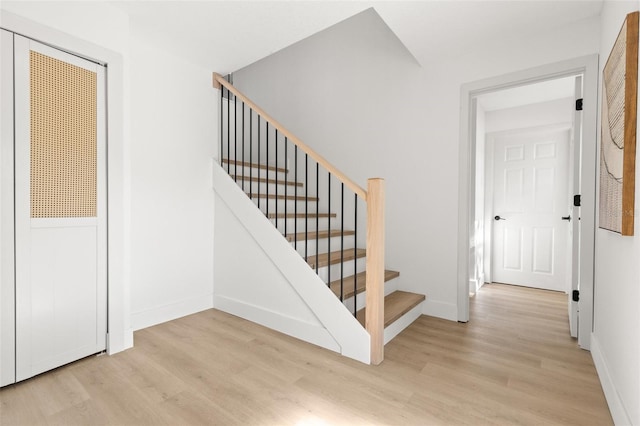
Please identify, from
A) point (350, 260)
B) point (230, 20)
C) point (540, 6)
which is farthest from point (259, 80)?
point (540, 6)

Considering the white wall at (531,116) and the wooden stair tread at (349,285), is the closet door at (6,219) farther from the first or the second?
the white wall at (531,116)

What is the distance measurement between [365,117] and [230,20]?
5.13 feet

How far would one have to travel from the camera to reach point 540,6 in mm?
2107

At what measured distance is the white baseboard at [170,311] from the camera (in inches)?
101

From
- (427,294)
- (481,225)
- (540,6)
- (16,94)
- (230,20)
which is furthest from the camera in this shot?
(481,225)

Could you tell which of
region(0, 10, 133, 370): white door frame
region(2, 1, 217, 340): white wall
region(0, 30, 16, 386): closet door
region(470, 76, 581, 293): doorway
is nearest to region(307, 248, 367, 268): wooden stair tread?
region(2, 1, 217, 340): white wall

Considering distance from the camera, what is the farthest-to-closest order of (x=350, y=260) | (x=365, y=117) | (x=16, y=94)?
(x=365, y=117) < (x=350, y=260) < (x=16, y=94)

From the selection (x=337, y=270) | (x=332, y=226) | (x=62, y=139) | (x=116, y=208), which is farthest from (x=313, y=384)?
(x=62, y=139)

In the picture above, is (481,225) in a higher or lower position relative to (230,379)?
higher

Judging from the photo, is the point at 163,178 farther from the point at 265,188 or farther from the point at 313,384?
the point at 313,384

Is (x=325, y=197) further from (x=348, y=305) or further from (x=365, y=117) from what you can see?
(x=348, y=305)

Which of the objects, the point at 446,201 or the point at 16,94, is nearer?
the point at 16,94

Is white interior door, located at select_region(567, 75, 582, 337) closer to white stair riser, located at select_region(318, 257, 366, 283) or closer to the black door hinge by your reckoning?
the black door hinge

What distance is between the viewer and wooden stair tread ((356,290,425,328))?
7.63 ft
